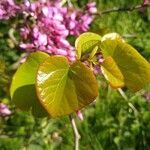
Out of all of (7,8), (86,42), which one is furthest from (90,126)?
(86,42)

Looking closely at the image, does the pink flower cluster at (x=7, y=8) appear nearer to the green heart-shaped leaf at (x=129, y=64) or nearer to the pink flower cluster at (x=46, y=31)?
the pink flower cluster at (x=46, y=31)

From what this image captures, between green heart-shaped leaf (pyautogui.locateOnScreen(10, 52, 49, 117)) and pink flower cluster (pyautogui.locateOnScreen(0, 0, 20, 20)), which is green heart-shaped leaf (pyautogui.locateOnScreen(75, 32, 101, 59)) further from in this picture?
pink flower cluster (pyautogui.locateOnScreen(0, 0, 20, 20))

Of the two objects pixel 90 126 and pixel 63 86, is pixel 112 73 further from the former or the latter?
pixel 90 126

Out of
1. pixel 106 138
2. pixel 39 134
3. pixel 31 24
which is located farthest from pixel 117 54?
pixel 106 138

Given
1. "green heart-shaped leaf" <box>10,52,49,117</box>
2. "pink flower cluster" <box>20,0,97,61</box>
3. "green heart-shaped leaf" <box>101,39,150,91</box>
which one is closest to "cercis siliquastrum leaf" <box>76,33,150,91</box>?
"green heart-shaped leaf" <box>101,39,150,91</box>

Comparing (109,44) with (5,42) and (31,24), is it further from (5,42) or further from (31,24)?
(5,42)

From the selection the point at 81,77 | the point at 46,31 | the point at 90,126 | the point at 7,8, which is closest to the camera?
Answer: the point at 81,77

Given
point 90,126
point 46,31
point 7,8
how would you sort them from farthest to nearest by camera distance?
point 90,126 → point 7,8 → point 46,31
